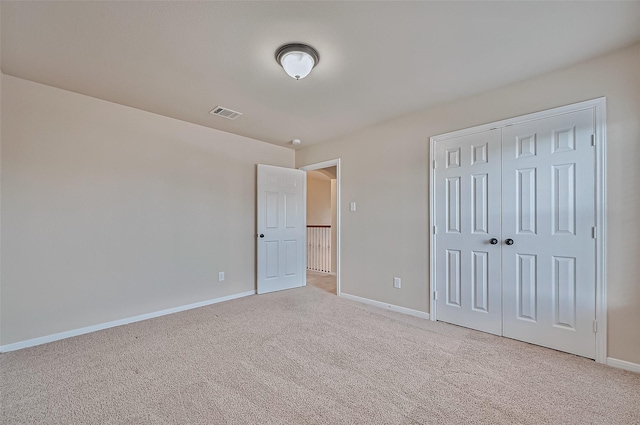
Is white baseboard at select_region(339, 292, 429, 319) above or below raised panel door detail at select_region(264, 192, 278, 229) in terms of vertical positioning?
below

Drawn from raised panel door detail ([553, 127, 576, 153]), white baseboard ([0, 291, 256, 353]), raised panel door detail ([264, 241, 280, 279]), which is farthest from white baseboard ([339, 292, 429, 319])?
raised panel door detail ([553, 127, 576, 153])

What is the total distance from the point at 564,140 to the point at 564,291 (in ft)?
4.23

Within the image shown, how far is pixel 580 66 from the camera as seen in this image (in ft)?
7.39

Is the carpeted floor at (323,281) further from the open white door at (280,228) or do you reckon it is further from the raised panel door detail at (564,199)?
the raised panel door detail at (564,199)

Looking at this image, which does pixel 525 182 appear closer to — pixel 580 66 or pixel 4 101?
pixel 580 66

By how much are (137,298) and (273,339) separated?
5.71ft

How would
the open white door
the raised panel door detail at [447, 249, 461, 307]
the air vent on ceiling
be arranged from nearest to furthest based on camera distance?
1. the raised panel door detail at [447, 249, 461, 307]
2. the air vent on ceiling
3. the open white door

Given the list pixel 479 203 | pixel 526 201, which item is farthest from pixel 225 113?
pixel 526 201

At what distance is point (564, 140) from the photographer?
7.63 feet

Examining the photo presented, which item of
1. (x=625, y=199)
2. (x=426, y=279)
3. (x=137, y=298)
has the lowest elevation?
(x=137, y=298)

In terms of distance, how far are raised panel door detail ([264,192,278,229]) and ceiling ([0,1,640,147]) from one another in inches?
66.8

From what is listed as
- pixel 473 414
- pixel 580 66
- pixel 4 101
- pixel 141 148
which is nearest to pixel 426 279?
pixel 473 414

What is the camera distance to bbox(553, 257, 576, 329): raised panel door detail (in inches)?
89.4

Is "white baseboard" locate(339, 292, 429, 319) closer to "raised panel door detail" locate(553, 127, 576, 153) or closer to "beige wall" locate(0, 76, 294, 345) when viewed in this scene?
"beige wall" locate(0, 76, 294, 345)
